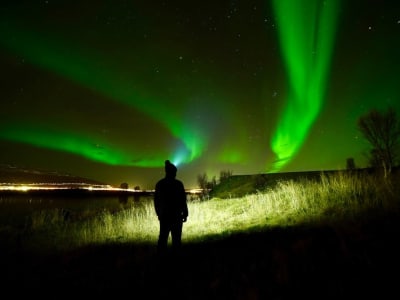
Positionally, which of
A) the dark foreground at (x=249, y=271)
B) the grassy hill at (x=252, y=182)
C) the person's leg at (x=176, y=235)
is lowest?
the dark foreground at (x=249, y=271)

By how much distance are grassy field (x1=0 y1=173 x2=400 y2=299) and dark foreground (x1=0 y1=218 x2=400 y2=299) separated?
0.02 m

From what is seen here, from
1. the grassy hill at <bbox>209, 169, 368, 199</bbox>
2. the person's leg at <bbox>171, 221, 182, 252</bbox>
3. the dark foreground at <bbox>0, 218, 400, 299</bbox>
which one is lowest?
the dark foreground at <bbox>0, 218, 400, 299</bbox>

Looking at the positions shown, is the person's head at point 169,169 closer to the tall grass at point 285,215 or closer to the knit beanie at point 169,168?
the knit beanie at point 169,168

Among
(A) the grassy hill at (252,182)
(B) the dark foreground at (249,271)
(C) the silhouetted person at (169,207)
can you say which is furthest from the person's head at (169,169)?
(A) the grassy hill at (252,182)

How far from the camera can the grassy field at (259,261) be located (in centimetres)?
486

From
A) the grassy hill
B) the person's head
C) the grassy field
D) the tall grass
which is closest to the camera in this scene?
the grassy field

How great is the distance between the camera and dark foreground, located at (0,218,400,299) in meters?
4.71

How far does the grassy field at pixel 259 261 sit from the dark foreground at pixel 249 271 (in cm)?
2

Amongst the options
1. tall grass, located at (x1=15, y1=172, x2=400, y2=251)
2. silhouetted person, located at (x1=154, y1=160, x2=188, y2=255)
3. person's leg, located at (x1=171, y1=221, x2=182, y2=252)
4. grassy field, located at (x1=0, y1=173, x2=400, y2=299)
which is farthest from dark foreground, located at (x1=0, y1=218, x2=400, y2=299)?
tall grass, located at (x1=15, y1=172, x2=400, y2=251)

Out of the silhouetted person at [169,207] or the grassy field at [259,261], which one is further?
the silhouetted person at [169,207]

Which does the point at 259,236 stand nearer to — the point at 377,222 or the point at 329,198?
the point at 377,222

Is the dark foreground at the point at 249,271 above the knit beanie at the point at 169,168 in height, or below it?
below

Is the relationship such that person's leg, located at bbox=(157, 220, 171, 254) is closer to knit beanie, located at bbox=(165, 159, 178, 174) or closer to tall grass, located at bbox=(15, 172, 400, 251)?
knit beanie, located at bbox=(165, 159, 178, 174)

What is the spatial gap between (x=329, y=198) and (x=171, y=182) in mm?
7842
